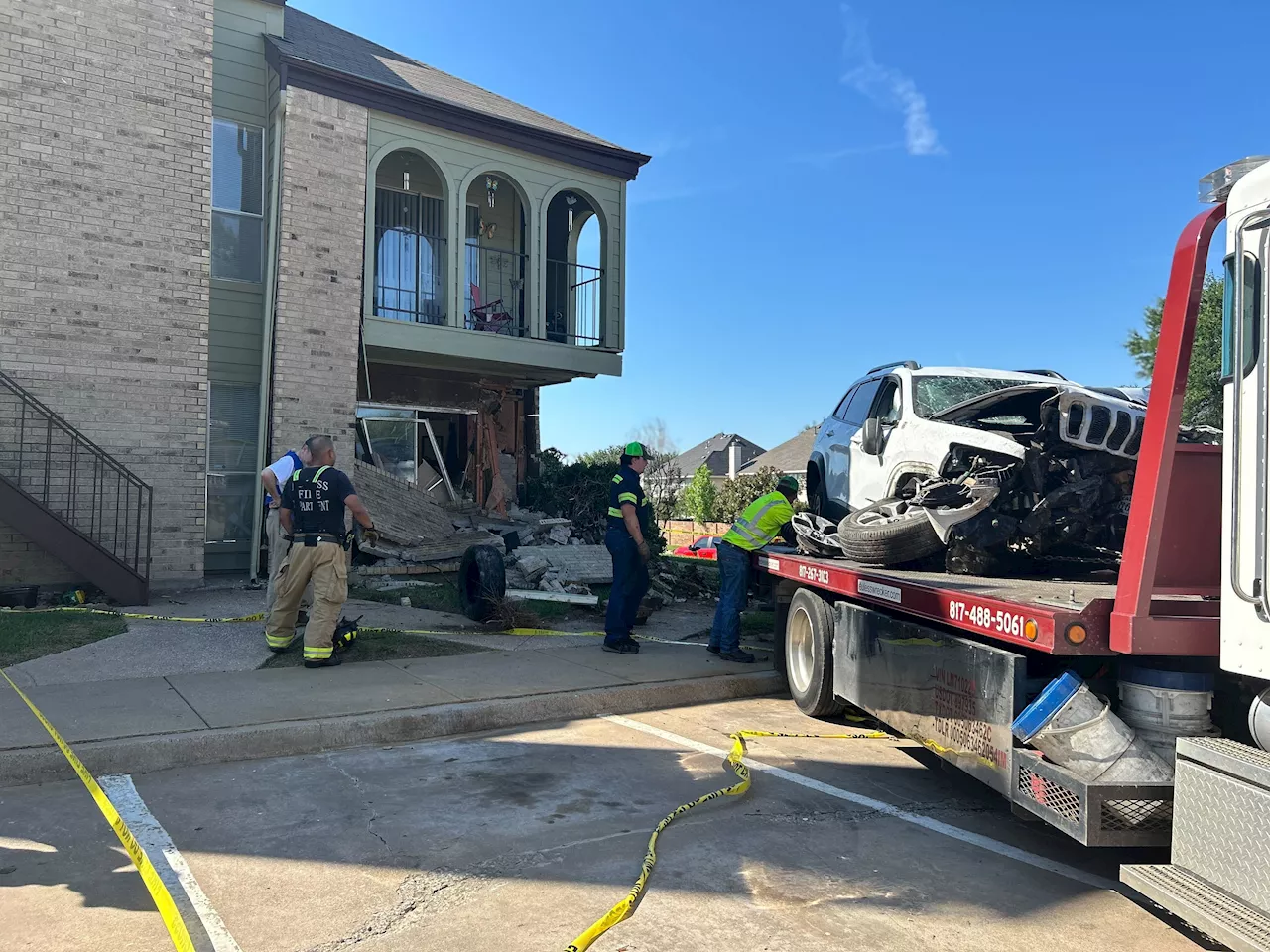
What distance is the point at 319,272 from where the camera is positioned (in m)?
12.5

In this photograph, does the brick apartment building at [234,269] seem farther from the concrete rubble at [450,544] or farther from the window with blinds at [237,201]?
the concrete rubble at [450,544]

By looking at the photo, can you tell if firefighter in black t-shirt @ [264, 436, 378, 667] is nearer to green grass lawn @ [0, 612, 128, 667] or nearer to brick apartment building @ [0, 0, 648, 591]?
green grass lawn @ [0, 612, 128, 667]

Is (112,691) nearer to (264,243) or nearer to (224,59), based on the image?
(264,243)

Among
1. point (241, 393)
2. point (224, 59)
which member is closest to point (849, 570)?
point (241, 393)

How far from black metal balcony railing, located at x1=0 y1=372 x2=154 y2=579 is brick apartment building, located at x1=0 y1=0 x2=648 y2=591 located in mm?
30

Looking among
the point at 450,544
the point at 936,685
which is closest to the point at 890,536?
the point at 936,685

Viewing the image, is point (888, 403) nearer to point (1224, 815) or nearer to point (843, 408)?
point (843, 408)

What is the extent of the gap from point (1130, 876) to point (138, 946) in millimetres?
3468

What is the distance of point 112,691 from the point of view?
253 inches

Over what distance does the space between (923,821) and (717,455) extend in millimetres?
70533

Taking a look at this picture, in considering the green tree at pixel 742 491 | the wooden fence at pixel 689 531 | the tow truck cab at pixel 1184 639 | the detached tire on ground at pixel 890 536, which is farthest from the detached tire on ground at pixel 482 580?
the wooden fence at pixel 689 531

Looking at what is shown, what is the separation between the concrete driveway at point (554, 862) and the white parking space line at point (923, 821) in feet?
0.06

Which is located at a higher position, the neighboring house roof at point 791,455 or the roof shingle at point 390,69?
the roof shingle at point 390,69

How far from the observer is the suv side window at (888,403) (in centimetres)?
775
